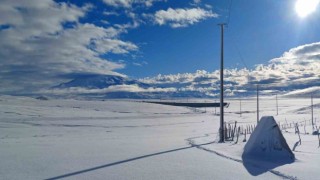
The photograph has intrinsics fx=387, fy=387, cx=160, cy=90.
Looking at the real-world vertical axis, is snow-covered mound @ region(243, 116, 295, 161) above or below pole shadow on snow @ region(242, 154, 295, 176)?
above

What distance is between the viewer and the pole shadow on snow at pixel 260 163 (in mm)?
11383

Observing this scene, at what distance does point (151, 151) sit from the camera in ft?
52.1

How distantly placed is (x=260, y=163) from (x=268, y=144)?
57.0 inches

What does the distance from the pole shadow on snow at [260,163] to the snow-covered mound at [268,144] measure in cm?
12

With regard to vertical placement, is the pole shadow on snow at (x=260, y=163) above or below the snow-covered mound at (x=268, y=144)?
below

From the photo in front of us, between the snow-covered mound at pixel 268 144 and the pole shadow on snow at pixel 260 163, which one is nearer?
the pole shadow on snow at pixel 260 163

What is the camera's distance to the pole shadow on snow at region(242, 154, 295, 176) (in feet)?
37.3

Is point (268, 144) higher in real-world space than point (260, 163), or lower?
higher

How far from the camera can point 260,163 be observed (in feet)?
41.6

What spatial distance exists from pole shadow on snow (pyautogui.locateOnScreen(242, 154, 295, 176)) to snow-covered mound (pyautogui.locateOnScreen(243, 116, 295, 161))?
12 centimetres

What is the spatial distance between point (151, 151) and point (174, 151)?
97 cm

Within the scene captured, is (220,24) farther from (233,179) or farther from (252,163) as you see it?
(233,179)

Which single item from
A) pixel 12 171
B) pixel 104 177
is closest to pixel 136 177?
pixel 104 177

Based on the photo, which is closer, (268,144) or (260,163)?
(260,163)
